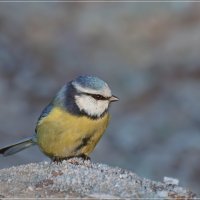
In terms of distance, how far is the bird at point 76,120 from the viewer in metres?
5.59

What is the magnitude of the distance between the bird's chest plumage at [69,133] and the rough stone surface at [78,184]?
47 cm

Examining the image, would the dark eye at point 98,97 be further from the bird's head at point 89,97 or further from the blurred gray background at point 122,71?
the blurred gray background at point 122,71

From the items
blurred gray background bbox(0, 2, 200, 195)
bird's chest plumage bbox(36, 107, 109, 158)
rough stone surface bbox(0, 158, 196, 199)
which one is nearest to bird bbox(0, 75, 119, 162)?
bird's chest plumage bbox(36, 107, 109, 158)

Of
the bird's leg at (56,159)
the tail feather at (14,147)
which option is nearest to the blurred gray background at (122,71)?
the tail feather at (14,147)

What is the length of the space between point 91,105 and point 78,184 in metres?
1.13

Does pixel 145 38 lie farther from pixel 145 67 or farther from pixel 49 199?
pixel 49 199

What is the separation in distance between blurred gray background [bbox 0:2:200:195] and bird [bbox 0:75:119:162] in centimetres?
276

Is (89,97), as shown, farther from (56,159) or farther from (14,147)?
(14,147)

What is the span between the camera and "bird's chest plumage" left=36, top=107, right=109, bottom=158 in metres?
5.57

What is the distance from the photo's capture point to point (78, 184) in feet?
15.3

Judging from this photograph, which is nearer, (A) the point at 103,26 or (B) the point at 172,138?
(B) the point at 172,138

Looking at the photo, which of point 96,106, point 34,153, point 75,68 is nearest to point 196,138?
point 34,153

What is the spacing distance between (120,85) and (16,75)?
5.30ft

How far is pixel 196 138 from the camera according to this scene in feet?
31.5
